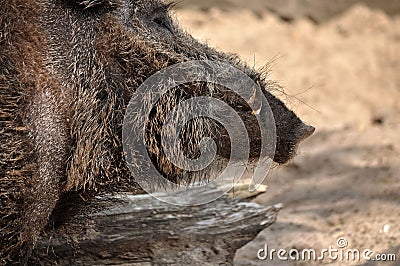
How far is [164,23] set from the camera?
116 inches

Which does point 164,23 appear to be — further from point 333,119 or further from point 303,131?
point 333,119

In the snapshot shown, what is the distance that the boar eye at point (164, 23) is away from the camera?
9.63 ft

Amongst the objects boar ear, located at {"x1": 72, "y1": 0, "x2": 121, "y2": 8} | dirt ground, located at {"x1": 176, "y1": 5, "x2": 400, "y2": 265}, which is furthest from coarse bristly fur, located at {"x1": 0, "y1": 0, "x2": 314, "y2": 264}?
dirt ground, located at {"x1": 176, "y1": 5, "x2": 400, "y2": 265}

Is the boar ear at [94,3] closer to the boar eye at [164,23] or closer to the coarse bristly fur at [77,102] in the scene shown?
the coarse bristly fur at [77,102]

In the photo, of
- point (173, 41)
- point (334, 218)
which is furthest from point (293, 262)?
point (173, 41)

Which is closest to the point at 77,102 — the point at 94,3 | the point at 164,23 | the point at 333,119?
the point at 94,3

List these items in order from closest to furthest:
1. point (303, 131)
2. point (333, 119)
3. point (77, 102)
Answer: point (77, 102) < point (303, 131) < point (333, 119)

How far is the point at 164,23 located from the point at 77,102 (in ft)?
1.72

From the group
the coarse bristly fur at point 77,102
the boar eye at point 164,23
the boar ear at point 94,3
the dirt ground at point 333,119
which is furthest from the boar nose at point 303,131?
the boar ear at point 94,3

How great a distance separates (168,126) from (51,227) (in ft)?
2.12

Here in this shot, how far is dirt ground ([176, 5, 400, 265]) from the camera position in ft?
13.1

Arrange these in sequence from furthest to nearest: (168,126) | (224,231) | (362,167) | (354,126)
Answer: (354,126)
(362,167)
(224,231)
(168,126)

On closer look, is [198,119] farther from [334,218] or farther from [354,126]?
[354,126]

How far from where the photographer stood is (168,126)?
2.81m
